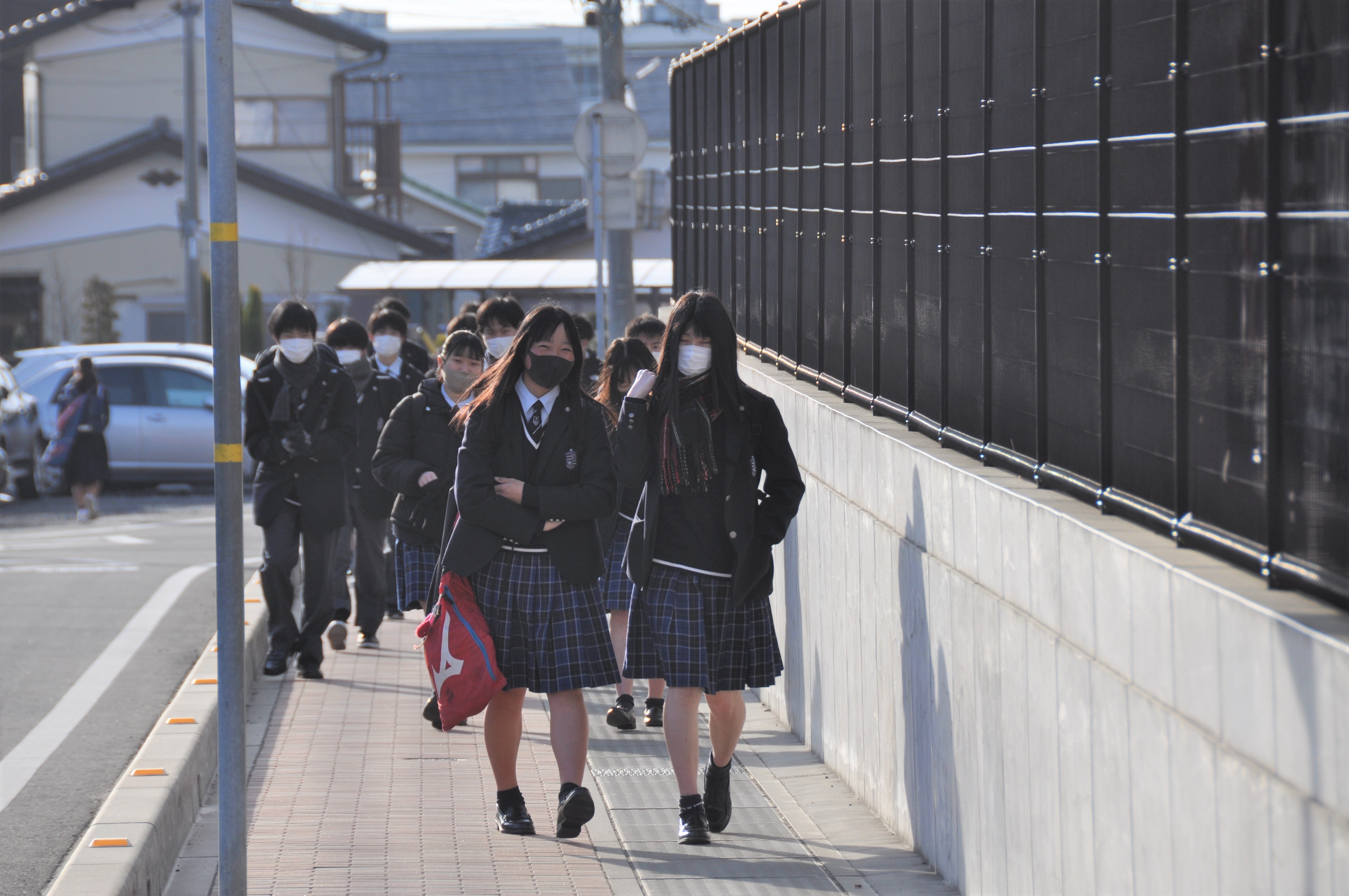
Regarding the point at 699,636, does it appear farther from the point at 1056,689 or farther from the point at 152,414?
the point at 152,414

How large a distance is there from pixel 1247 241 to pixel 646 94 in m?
55.6

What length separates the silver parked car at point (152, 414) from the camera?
21484 mm

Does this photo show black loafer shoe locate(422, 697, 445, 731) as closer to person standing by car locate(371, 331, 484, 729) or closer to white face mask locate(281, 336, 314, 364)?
person standing by car locate(371, 331, 484, 729)

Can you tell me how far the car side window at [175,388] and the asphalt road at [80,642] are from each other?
8.53ft

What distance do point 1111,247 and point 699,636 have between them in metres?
2.32

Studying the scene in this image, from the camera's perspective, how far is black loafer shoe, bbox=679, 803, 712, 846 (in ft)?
19.2

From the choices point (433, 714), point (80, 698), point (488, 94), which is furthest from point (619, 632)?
point (488, 94)

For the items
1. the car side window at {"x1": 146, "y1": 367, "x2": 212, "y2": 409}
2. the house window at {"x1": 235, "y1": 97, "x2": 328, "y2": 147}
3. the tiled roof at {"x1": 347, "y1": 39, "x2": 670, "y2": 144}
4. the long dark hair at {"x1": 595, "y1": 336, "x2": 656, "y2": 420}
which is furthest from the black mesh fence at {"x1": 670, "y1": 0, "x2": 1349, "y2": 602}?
the tiled roof at {"x1": 347, "y1": 39, "x2": 670, "y2": 144}

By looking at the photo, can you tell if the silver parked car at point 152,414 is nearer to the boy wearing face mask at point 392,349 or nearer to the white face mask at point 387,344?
the boy wearing face mask at point 392,349

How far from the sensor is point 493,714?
19.6 feet

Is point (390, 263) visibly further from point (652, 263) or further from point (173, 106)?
point (173, 106)

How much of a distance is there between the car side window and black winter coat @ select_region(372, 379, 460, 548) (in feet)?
47.2

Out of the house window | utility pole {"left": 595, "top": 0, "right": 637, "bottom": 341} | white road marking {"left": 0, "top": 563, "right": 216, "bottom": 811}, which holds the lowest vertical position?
white road marking {"left": 0, "top": 563, "right": 216, "bottom": 811}

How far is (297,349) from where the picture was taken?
8625 millimetres
